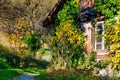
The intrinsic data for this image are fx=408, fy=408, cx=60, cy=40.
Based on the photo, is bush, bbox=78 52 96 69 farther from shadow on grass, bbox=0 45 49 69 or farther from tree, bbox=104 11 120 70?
shadow on grass, bbox=0 45 49 69

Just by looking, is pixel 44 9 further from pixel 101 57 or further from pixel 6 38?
pixel 101 57

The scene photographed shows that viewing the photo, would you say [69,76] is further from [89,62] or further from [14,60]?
[14,60]

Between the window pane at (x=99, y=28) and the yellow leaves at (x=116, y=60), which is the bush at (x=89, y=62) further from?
the yellow leaves at (x=116, y=60)

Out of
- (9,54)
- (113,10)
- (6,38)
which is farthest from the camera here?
(6,38)

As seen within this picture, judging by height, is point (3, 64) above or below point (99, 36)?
below

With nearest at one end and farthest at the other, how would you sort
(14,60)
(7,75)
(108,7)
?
(108,7)
(7,75)
(14,60)

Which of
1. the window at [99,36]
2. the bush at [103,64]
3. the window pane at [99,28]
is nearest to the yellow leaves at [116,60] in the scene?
the bush at [103,64]

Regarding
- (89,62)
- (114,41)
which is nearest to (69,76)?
(114,41)

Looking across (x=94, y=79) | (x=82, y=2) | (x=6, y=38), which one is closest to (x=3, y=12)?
(x=6, y=38)

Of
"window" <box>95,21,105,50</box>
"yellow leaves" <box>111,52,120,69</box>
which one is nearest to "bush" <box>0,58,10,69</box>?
"window" <box>95,21,105,50</box>

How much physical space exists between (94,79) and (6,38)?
95.3ft

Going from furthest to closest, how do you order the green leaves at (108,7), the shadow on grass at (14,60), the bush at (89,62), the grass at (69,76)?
the shadow on grass at (14,60) < the bush at (89,62) < the green leaves at (108,7) < the grass at (69,76)

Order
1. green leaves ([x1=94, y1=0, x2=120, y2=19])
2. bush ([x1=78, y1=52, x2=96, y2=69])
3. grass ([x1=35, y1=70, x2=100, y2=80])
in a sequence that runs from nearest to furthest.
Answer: grass ([x1=35, y1=70, x2=100, y2=80]) → green leaves ([x1=94, y1=0, x2=120, y2=19]) → bush ([x1=78, y1=52, x2=96, y2=69])

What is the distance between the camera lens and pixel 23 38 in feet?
161
